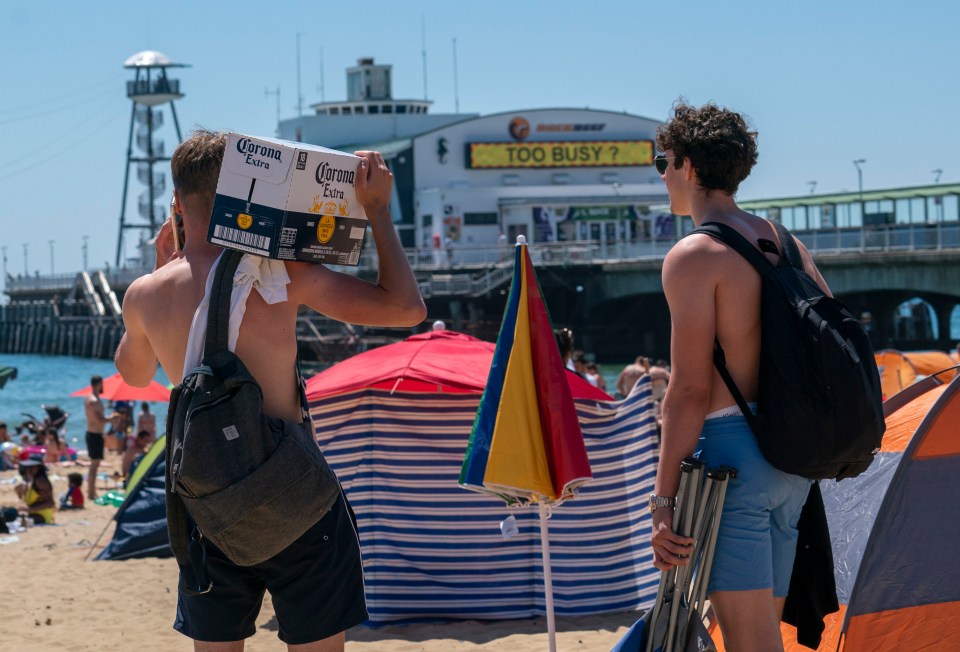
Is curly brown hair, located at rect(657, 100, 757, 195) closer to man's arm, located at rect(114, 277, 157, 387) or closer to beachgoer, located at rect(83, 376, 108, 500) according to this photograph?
man's arm, located at rect(114, 277, 157, 387)

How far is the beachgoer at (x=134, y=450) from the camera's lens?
645 inches

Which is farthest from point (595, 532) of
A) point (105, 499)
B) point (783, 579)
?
point (105, 499)

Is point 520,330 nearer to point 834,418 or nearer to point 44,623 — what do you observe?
point 834,418

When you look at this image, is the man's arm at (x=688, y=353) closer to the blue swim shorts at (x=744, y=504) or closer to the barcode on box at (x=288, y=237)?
the blue swim shorts at (x=744, y=504)

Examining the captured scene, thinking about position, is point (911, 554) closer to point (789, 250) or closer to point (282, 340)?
point (789, 250)

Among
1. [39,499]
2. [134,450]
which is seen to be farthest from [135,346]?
[134,450]

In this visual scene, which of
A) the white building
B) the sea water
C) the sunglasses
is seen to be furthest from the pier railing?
the sunglasses

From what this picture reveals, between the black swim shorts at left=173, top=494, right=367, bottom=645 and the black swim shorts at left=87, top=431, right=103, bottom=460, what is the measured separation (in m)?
13.2

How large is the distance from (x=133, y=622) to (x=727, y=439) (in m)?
5.08

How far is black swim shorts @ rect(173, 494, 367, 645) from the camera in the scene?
2.87 meters

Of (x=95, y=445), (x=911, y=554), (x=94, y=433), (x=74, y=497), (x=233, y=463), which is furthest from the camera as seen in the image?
(x=94, y=433)

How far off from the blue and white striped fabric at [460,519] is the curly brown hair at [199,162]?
381cm

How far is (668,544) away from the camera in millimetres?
3000

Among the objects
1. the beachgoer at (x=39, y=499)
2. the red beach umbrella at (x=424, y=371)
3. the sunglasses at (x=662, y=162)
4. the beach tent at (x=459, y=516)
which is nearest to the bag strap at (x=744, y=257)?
the sunglasses at (x=662, y=162)
